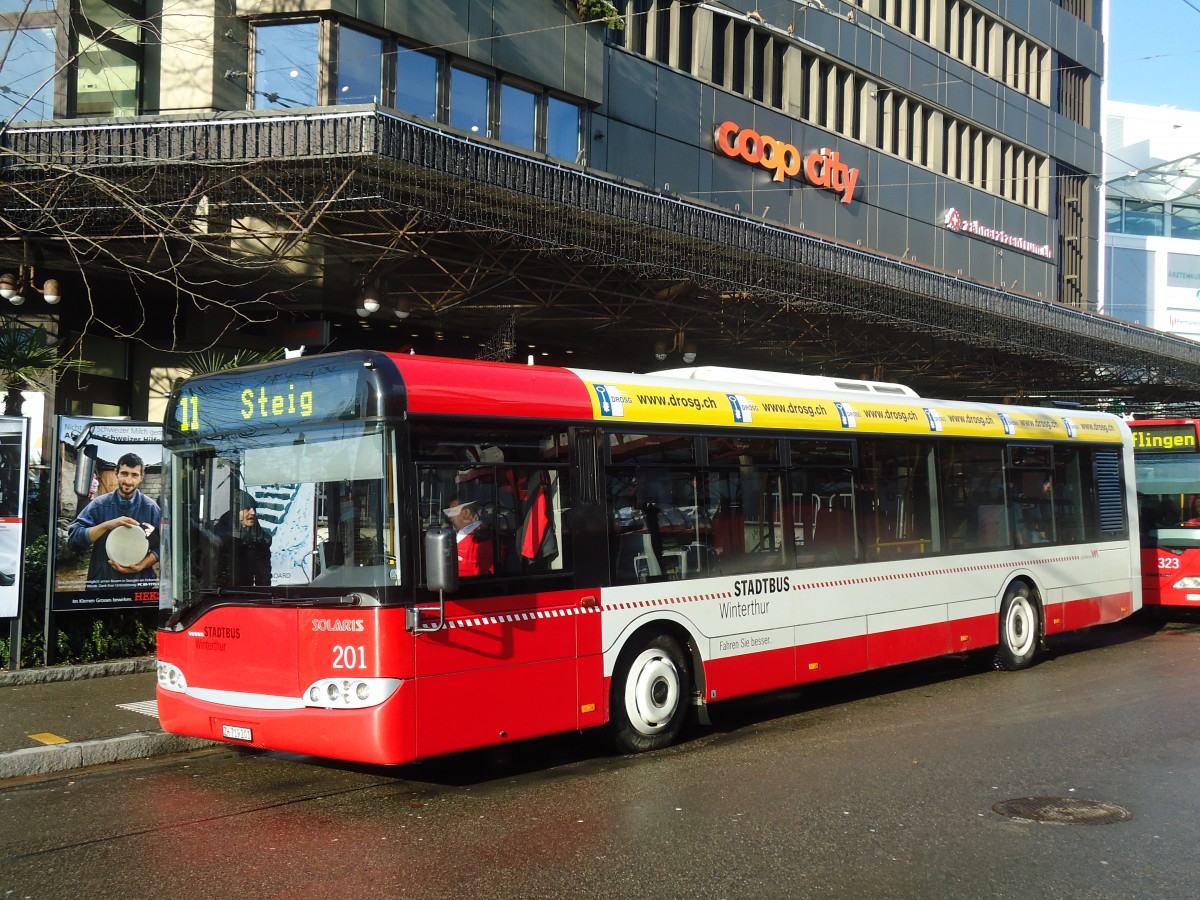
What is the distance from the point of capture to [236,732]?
25.6ft

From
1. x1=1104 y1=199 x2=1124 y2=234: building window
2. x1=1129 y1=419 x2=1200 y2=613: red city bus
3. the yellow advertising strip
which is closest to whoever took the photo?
the yellow advertising strip

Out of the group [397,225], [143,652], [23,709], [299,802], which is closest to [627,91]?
[397,225]

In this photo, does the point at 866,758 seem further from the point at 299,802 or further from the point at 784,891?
the point at 299,802

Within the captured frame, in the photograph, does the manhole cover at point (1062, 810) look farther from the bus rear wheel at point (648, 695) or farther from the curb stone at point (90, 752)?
the curb stone at point (90, 752)

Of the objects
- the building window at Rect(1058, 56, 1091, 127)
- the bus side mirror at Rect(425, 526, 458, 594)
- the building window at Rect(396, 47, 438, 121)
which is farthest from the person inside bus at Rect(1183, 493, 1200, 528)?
the building window at Rect(1058, 56, 1091, 127)

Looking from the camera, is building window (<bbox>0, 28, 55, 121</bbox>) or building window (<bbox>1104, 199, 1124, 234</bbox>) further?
building window (<bbox>1104, 199, 1124, 234</bbox>)

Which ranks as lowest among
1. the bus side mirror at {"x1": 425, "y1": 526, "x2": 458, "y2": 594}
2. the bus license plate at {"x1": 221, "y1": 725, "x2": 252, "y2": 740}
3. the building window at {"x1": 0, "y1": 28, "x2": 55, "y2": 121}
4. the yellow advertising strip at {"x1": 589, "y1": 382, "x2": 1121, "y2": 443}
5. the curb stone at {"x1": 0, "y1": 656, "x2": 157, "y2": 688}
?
the curb stone at {"x1": 0, "y1": 656, "x2": 157, "y2": 688}

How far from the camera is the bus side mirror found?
704 centimetres

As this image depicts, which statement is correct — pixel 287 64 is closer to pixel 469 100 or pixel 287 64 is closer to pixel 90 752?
pixel 469 100

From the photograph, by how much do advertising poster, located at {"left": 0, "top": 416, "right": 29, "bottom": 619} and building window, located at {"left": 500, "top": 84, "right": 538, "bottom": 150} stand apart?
10991 millimetres

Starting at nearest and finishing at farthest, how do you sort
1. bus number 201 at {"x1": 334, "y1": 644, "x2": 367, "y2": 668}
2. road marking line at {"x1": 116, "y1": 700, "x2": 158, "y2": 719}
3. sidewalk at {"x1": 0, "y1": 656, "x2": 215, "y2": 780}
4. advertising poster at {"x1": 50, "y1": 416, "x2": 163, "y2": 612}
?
1. bus number 201 at {"x1": 334, "y1": 644, "x2": 367, "y2": 668}
2. sidewalk at {"x1": 0, "y1": 656, "x2": 215, "y2": 780}
3. road marking line at {"x1": 116, "y1": 700, "x2": 158, "y2": 719}
4. advertising poster at {"x1": 50, "y1": 416, "x2": 163, "y2": 612}

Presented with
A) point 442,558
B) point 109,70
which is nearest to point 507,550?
point 442,558

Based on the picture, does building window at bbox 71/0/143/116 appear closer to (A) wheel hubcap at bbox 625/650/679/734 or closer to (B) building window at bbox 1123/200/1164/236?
(A) wheel hubcap at bbox 625/650/679/734

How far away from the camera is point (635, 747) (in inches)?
349
